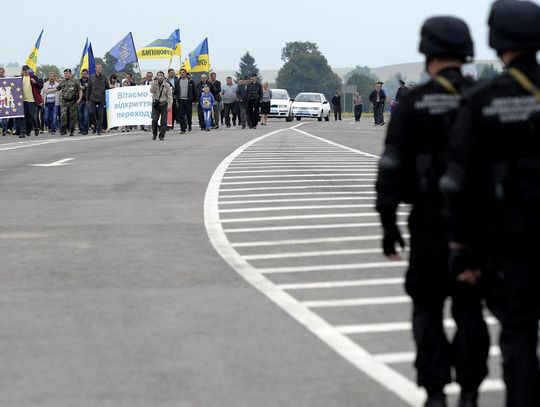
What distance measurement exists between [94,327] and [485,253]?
3.35m

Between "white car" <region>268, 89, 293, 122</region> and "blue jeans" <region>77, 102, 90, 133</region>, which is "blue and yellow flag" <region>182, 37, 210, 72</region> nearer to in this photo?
"white car" <region>268, 89, 293, 122</region>

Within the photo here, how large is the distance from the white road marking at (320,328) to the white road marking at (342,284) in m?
0.13

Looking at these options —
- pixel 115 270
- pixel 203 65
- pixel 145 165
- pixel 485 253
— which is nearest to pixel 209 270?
pixel 115 270

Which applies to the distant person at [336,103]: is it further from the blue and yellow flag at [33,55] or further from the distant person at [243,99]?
the blue and yellow flag at [33,55]

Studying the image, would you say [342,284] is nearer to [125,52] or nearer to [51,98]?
[51,98]

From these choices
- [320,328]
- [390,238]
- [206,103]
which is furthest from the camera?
[206,103]

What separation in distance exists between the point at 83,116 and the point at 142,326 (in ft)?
106

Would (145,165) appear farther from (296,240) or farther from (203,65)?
(203,65)

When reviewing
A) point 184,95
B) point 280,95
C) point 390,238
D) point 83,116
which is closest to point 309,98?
point 280,95

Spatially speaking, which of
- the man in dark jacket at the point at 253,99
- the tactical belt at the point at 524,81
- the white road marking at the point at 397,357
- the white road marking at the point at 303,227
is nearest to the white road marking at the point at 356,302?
the white road marking at the point at 397,357

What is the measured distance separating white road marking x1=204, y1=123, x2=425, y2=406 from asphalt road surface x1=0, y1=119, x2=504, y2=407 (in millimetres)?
14

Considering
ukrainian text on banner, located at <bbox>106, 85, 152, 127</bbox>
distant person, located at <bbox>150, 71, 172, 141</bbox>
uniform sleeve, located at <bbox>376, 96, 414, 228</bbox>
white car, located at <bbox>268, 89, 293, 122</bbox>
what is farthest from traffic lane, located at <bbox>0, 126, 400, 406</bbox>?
white car, located at <bbox>268, 89, 293, 122</bbox>

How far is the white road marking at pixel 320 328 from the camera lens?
6039 millimetres

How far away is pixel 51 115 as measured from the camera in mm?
41406
